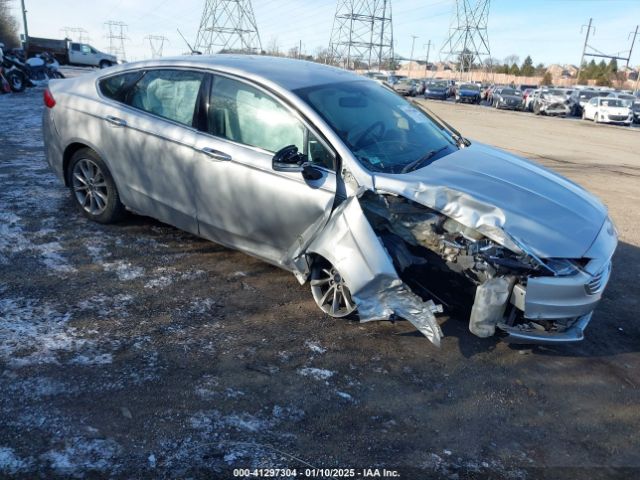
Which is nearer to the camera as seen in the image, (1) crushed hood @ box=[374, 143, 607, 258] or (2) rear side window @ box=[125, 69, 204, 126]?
(1) crushed hood @ box=[374, 143, 607, 258]

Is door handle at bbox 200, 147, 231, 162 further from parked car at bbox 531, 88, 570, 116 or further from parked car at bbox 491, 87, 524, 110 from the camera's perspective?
parked car at bbox 491, 87, 524, 110

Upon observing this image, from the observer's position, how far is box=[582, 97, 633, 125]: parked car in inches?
1082

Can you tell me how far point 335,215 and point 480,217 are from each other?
946 millimetres

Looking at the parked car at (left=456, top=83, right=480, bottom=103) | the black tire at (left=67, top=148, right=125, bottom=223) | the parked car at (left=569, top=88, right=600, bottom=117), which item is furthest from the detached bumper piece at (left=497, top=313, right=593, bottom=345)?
the parked car at (left=456, top=83, right=480, bottom=103)

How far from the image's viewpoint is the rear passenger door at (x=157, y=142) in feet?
13.9

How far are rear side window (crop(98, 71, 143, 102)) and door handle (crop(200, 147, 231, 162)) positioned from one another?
1.25 m

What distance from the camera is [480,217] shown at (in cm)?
315

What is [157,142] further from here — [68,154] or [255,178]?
[68,154]

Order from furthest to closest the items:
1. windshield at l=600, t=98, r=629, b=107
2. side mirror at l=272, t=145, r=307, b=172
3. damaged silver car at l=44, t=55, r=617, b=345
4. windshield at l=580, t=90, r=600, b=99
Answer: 1. windshield at l=580, t=90, r=600, b=99
2. windshield at l=600, t=98, r=629, b=107
3. side mirror at l=272, t=145, r=307, b=172
4. damaged silver car at l=44, t=55, r=617, b=345

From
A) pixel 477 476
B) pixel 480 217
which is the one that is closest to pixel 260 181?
pixel 480 217

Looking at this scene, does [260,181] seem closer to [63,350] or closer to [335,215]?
[335,215]

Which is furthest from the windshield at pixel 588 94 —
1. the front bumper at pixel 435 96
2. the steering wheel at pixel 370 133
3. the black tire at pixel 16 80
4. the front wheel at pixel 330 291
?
the front wheel at pixel 330 291

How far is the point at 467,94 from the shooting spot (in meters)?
42.9

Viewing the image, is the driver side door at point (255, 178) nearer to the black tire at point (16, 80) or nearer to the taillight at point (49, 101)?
the taillight at point (49, 101)
